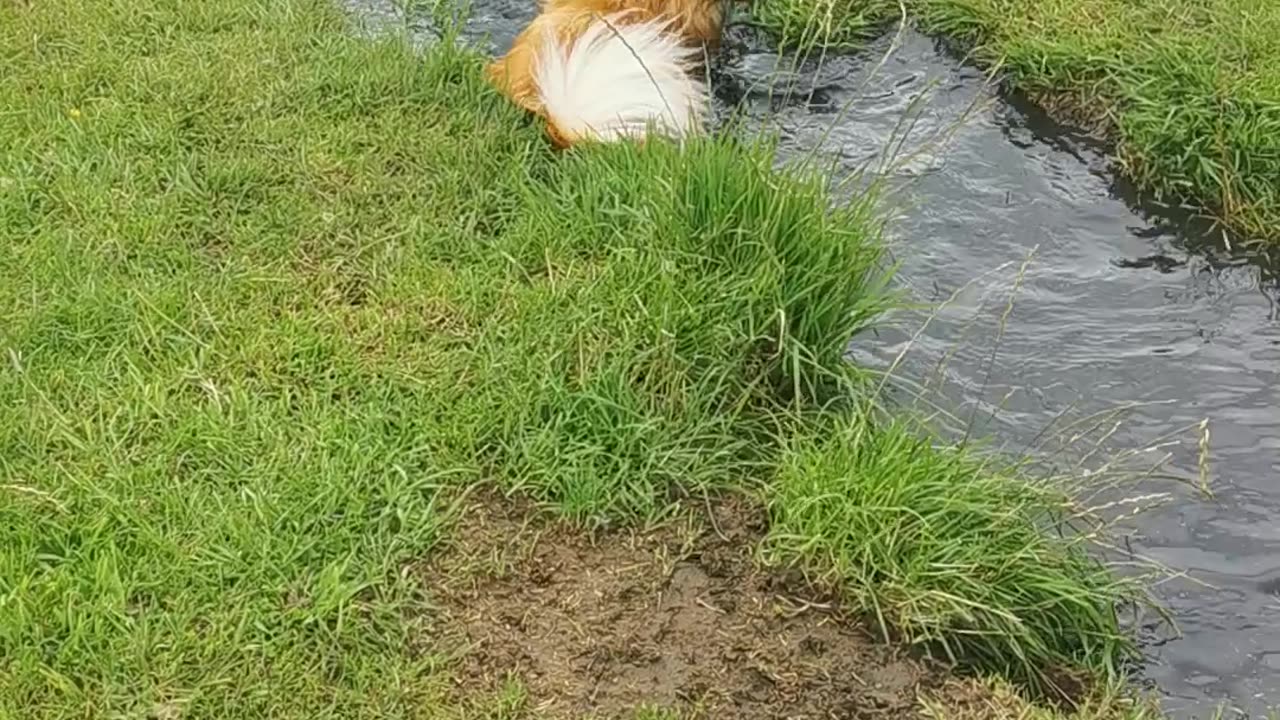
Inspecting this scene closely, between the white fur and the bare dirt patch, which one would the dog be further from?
the bare dirt patch

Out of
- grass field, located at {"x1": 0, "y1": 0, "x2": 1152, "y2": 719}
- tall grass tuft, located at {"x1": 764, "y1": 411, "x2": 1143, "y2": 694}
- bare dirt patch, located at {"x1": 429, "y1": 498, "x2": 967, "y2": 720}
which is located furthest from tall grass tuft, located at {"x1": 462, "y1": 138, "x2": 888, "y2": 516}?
tall grass tuft, located at {"x1": 764, "y1": 411, "x2": 1143, "y2": 694}

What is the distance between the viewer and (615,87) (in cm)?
435

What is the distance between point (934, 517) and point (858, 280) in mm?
864

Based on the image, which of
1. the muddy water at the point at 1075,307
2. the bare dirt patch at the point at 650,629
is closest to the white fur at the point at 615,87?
the muddy water at the point at 1075,307

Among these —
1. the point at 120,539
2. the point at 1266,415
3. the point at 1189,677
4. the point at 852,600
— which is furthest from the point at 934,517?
the point at 120,539

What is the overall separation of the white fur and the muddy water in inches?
12.5

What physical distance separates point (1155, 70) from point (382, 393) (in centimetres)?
302

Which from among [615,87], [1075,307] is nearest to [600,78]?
[615,87]

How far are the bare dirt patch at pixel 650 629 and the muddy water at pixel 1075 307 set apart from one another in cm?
78

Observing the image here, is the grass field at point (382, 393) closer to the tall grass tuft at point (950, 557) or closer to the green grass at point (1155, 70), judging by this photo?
the tall grass tuft at point (950, 557)

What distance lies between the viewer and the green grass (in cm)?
466

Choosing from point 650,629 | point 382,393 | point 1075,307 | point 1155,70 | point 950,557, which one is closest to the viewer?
point 650,629

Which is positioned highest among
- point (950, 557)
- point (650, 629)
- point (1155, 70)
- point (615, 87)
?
point (1155, 70)

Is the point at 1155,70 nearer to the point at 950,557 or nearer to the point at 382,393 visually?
the point at 950,557
